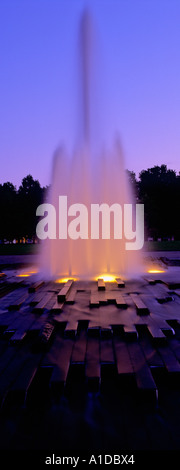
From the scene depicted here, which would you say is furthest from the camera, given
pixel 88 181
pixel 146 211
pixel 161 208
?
pixel 161 208

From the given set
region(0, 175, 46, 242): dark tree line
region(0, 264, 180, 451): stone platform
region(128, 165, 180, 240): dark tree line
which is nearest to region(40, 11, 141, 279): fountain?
region(0, 264, 180, 451): stone platform

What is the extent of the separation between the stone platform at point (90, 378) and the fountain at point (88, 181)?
7047 mm

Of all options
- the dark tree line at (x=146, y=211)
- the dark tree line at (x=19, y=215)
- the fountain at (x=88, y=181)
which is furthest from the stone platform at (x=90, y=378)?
the dark tree line at (x=19, y=215)

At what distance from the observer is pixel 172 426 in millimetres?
2623

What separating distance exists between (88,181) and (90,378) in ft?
37.3

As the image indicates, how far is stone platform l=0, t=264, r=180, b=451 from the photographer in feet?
8.43

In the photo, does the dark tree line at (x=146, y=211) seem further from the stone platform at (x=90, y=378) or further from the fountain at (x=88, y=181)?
the stone platform at (x=90, y=378)

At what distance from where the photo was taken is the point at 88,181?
13.8m

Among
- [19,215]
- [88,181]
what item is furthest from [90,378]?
[19,215]

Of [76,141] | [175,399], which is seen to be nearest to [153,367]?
[175,399]

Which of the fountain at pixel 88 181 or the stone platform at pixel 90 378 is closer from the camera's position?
the stone platform at pixel 90 378

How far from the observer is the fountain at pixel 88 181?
1327 centimetres

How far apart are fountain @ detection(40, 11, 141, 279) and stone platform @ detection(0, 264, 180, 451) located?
705 centimetres

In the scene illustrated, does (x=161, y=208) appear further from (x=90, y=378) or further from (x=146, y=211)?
(x=90, y=378)
